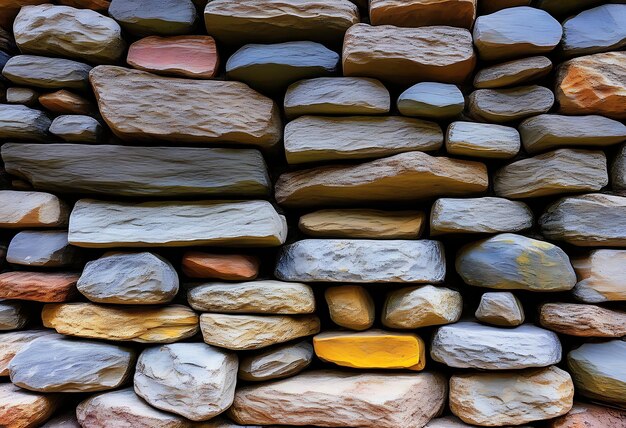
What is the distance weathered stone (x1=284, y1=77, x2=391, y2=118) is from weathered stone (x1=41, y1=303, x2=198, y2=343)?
55cm

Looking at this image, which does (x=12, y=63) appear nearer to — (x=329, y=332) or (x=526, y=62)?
(x=329, y=332)

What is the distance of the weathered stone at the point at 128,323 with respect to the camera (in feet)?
2.71

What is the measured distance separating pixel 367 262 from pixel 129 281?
0.52m

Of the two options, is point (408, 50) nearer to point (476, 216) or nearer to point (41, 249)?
point (476, 216)

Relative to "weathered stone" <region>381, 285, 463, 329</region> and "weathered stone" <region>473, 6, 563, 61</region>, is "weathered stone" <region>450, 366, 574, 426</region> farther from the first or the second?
"weathered stone" <region>473, 6, 563, 61</region>

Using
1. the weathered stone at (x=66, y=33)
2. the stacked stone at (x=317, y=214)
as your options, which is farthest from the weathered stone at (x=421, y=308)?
the weathered stone at (x=66, y=33)

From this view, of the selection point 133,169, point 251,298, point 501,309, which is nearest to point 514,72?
point 501,309

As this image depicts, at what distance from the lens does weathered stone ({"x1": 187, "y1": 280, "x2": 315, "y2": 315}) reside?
82 centimetres

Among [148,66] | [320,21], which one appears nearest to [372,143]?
[320,21]

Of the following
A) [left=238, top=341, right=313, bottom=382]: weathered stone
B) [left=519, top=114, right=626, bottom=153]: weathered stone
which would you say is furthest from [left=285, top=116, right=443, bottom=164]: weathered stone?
[left=238, top=341, right=313, bottom=382]: weathered stone

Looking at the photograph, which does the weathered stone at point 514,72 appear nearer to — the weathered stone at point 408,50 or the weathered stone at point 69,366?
the weathered stone at point 408,50

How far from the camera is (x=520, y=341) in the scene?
30.4 inches

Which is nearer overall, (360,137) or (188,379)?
(188,379)

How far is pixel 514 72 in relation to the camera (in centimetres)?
84
